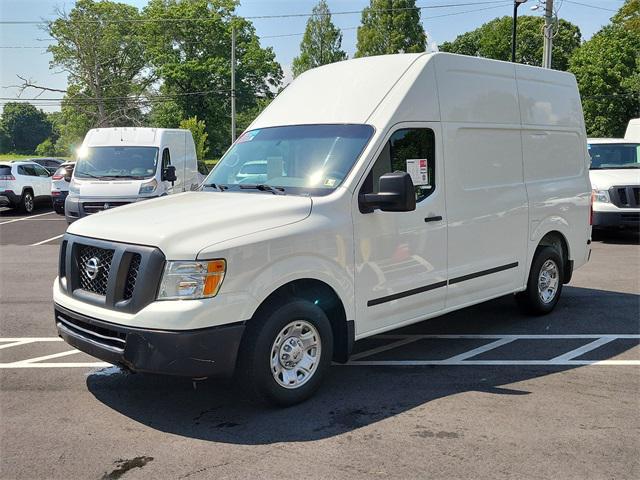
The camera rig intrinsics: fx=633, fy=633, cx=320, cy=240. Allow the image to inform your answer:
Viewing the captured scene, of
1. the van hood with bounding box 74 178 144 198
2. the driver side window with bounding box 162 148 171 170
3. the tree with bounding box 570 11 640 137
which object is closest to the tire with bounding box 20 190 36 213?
the van hood with bounding box 74 178 144 198

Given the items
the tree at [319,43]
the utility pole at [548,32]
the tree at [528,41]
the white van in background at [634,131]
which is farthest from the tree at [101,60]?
the white van in background at [634,131]

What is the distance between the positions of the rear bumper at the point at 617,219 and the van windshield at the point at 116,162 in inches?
373

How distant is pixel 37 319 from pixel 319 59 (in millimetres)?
64652

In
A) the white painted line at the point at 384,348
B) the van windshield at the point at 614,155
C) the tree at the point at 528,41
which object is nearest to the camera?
the white painted line at the point at 384,348

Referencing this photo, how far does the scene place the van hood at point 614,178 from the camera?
1235 centimetres

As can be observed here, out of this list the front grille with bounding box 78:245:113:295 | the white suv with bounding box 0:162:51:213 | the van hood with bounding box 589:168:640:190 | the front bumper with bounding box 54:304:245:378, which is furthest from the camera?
the white suv with bounding box 0:162:51:213

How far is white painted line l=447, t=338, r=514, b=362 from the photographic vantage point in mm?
5633

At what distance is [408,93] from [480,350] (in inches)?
96.6

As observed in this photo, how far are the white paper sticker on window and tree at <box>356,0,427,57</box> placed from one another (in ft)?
182

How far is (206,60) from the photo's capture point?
180 feet

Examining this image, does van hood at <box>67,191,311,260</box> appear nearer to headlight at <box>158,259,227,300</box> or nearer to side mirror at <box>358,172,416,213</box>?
headlight at <box>158,259,227,300</box>

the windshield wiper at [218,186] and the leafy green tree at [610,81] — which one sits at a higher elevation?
the leafy green tree at [610,81]

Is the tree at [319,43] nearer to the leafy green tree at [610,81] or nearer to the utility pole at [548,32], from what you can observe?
the leafy green tree at [610,81]

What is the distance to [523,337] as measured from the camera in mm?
6289
